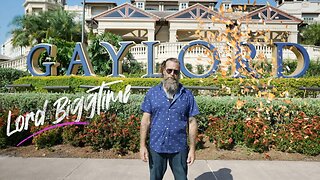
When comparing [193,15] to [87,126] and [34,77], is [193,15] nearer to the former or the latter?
[34,77]

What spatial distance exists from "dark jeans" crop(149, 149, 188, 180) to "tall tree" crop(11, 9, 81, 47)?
2821cm

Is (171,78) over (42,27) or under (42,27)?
under

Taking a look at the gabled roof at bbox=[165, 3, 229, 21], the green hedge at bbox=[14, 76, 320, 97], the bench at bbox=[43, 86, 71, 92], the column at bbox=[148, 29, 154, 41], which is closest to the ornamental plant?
the green hedge at bbox=[14, 76, 320, 97]

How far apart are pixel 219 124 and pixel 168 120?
318 centimetres

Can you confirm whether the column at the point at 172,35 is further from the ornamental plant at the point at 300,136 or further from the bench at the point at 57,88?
the ornamental plant at the point at 300,136

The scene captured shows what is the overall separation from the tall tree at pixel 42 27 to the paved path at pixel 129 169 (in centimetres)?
2582

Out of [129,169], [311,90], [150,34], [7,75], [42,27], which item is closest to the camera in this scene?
[129,169]

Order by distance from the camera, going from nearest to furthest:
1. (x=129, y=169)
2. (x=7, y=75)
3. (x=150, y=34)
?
(x=129, y=169), (x=7, y=75), (x=150, y=34)

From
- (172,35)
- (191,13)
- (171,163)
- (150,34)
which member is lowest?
(171,163)

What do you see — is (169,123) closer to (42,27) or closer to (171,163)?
(171,163)

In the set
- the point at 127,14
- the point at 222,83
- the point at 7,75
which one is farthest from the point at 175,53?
the point at 127,14

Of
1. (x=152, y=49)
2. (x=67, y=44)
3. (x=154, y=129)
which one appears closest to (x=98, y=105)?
(x=154, y=129)

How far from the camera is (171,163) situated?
2979 millimetres

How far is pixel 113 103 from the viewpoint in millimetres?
6062
